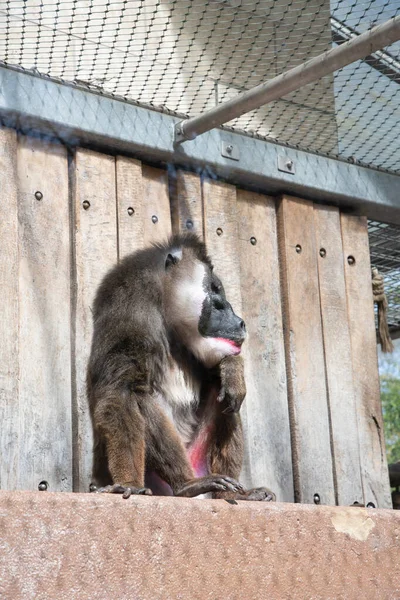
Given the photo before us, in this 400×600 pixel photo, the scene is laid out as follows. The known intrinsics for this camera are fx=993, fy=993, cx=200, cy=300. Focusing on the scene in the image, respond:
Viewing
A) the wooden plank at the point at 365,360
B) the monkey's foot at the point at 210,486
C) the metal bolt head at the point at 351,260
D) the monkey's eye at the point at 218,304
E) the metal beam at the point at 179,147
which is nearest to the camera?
the monkey's foot at the point at 210,486

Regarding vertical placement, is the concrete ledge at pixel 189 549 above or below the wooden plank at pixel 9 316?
below

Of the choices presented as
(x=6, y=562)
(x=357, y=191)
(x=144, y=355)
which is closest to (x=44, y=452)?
(x=144, y=355)

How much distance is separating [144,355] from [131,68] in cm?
156

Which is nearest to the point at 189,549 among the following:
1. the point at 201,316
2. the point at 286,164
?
the point at 201,316

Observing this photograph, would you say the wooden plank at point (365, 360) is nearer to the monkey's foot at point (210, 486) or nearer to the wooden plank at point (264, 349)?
the wooden plank at point (264, 349)

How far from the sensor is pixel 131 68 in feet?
15.4

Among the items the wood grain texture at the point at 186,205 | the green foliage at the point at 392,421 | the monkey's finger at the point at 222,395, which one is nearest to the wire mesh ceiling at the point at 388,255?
the wood grain texture at the point at 186,205

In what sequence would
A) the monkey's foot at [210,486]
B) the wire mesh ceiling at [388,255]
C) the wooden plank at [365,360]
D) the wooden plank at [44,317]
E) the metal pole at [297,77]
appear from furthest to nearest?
the wire mesh ceiling at [388,255] < the wooden plank at [365,360] < the wooden plank at [44,317] < the metal pole at [297,77] < the monkey's foot at [210,486]

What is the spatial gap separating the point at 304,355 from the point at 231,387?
1.14m

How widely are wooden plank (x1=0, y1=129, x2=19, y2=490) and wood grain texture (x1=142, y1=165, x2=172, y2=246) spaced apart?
0.74 metres

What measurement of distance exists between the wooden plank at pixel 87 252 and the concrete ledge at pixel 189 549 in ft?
4.16

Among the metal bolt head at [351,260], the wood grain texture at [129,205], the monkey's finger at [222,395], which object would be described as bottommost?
the monkey's finger at [222,395]

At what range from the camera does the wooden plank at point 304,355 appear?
4922mm

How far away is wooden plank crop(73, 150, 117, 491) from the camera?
166 inches
